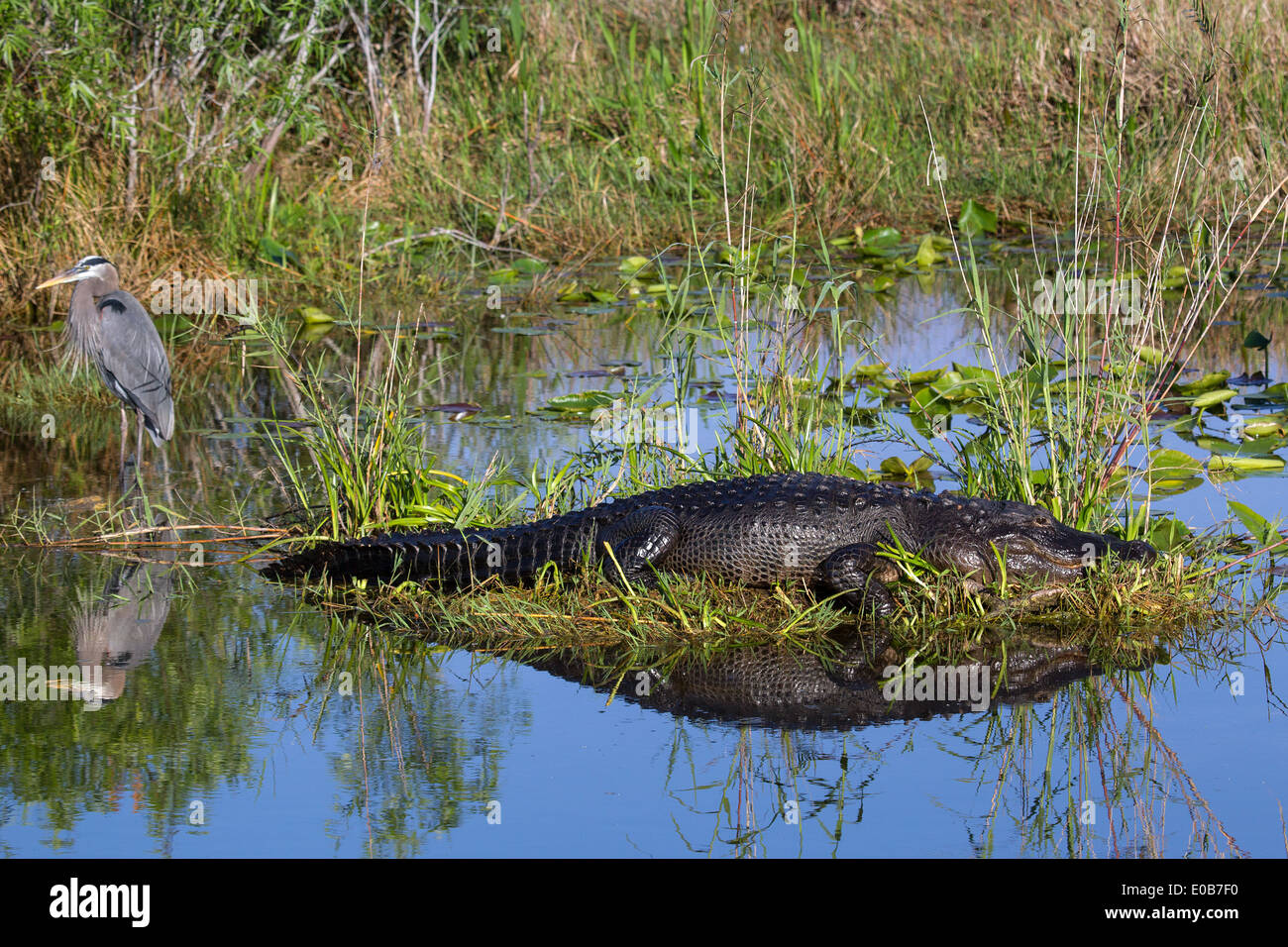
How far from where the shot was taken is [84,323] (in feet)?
25.1

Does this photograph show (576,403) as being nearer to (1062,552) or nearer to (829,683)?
(1062,552)

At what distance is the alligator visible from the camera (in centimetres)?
499

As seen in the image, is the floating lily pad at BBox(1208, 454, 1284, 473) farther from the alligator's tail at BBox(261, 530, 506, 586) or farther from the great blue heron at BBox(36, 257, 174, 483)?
the great blue heron at BBox(36, 257, 174, 483)

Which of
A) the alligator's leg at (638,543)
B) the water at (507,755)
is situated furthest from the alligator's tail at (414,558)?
the alligator's leg at (638,543)

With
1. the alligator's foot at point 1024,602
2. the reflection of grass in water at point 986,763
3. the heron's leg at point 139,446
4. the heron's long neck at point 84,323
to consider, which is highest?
the heron's long neck at point 84,323

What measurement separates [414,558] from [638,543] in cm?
75

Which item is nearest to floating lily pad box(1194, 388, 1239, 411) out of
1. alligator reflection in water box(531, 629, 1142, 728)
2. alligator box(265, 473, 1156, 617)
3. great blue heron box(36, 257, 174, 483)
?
alligator box(265, 473, 1156, 617)

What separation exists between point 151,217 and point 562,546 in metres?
5.64

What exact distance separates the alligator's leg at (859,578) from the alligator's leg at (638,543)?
0.52 metres

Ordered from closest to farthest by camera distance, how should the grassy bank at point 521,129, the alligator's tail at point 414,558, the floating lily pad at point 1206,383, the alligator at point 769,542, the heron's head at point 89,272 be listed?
the alligator at point 769,542 < the alligator's tail at point 414,558 < the floating lily pad at point 1206,383 < the heron's head at point 89,272 < the grassy bank at point 521,129

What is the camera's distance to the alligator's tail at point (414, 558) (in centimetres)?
523

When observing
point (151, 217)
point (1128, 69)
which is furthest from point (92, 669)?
point (1128, 69)

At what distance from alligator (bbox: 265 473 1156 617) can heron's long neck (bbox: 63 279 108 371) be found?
2.74m

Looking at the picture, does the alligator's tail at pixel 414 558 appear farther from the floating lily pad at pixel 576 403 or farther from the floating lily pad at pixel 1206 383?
the floating lily pad at pixel 1206 383
